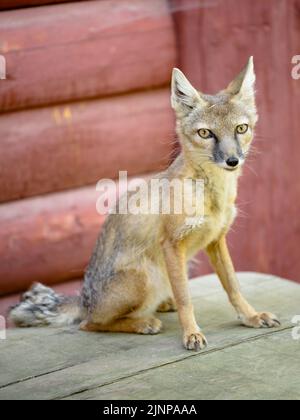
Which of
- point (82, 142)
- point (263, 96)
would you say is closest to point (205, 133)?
point (82, 142)

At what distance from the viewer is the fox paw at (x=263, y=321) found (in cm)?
390

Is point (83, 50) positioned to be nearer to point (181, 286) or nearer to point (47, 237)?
point (47, 237)

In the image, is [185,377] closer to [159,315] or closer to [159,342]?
[159,342]

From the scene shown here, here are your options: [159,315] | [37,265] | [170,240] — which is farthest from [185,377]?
[37,265]

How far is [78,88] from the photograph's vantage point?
511 cm

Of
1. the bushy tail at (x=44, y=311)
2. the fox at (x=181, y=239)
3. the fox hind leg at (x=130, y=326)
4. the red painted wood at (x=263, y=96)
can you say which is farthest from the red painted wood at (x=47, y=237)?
the fox hind leg at (x=130, y=326)

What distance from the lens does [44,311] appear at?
4.25 metres

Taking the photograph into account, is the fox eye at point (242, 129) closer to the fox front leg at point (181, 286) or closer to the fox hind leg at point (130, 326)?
the fox front leg at point (181, 286)

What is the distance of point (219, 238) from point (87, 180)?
141cm

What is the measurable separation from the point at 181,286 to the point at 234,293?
36 centimetres

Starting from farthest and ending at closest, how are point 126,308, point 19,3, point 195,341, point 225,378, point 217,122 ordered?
point 19,3
point 126,308
point 217,122
point 195,341
point 225,378

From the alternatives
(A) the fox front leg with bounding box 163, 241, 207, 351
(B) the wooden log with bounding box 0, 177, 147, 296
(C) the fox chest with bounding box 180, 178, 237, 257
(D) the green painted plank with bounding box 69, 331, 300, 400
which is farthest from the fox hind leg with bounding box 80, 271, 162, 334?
(B) the wooden log with bounding box 0, 177, 147, 296
